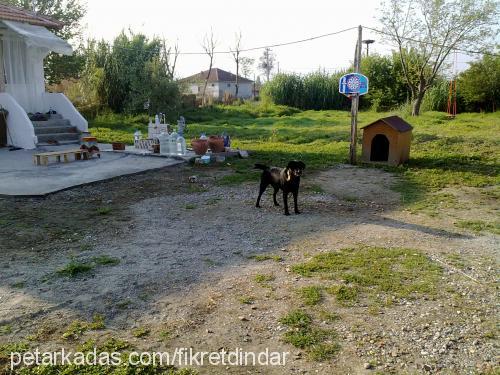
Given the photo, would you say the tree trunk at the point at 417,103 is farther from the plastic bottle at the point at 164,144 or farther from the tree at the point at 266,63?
the tree at the point at 266,63

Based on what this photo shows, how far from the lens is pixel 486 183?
8102 millimetres

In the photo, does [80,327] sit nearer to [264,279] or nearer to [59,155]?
[264,279]

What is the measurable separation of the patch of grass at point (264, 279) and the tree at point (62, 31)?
23089 millimetres

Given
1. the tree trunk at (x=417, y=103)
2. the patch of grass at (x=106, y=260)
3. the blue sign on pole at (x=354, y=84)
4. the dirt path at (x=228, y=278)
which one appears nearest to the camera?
the dirt path at (x=228, y=278)

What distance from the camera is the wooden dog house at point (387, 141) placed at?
9.67 m

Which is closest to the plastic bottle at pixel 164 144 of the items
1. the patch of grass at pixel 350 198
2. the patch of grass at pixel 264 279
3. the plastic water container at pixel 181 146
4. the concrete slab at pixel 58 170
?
the plastic water container at pixel 181 146

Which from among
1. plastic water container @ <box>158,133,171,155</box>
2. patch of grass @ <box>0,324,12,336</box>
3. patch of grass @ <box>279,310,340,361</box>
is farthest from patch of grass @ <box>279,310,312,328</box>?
plastic water container @ <box>158,133,171,155</box>

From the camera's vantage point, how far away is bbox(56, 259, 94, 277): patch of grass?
13.4ft

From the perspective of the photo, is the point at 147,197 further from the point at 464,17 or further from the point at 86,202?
the point at 464,17

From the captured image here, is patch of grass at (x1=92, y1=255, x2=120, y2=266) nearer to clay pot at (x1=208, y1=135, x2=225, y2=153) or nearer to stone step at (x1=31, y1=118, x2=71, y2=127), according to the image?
clay pot at (x1=208, y1=135, x2=225, y2=153)

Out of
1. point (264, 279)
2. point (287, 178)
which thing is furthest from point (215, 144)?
point (264, 279)

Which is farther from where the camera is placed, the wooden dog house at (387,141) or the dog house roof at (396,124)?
the wooden dog house at (387,141)

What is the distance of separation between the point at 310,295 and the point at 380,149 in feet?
24.5

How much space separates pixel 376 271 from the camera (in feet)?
13.5
